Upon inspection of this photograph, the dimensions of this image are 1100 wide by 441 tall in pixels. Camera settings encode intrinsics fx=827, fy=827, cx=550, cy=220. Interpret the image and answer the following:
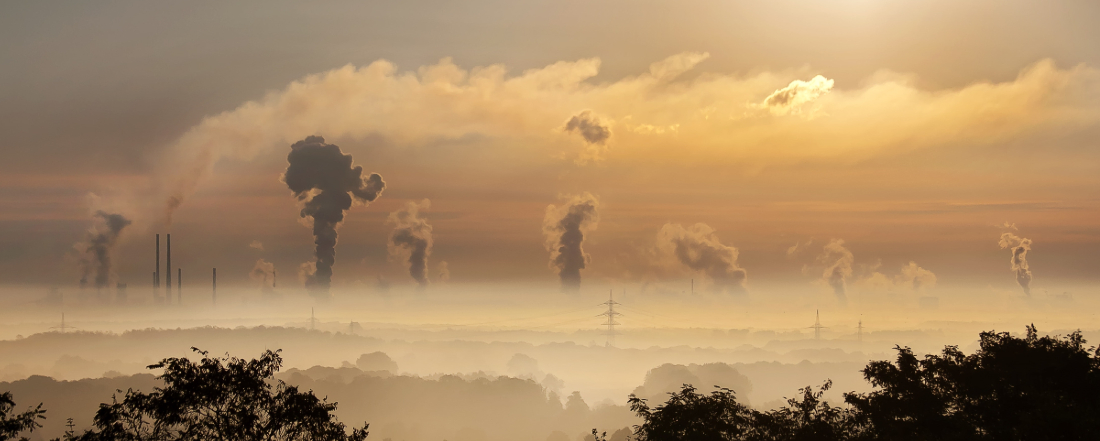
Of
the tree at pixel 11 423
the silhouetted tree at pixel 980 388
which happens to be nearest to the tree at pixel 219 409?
the tree at pixel 11 423

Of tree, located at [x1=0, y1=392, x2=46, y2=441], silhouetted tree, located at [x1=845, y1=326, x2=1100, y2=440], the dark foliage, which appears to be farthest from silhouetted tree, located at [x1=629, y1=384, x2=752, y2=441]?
tree, located at [x1=0, y1=392, x2=46, y2=441]

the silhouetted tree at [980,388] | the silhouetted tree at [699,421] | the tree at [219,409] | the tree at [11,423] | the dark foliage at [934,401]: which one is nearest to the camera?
the tree at [11,423]

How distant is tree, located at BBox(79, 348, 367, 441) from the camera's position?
28281 mm

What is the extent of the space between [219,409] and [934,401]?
27744 mm

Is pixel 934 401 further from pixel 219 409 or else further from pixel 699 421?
pixel 219 409

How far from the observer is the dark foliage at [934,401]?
32.3m

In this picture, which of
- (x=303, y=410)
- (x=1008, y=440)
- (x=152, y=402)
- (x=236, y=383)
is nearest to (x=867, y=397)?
(x=1008, y=440)

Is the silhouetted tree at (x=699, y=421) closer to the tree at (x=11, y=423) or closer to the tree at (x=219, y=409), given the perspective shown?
the tree at (x=219, y=409)

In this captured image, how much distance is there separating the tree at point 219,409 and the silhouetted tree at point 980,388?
2240 centimetres

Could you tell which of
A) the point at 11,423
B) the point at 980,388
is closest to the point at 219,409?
the point at 11,423

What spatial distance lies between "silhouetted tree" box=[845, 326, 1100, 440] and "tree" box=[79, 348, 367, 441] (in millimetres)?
22395

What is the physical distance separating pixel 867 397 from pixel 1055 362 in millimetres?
7272

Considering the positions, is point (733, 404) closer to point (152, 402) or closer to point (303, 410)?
point (303, 410)

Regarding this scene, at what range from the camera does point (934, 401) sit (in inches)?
1330
